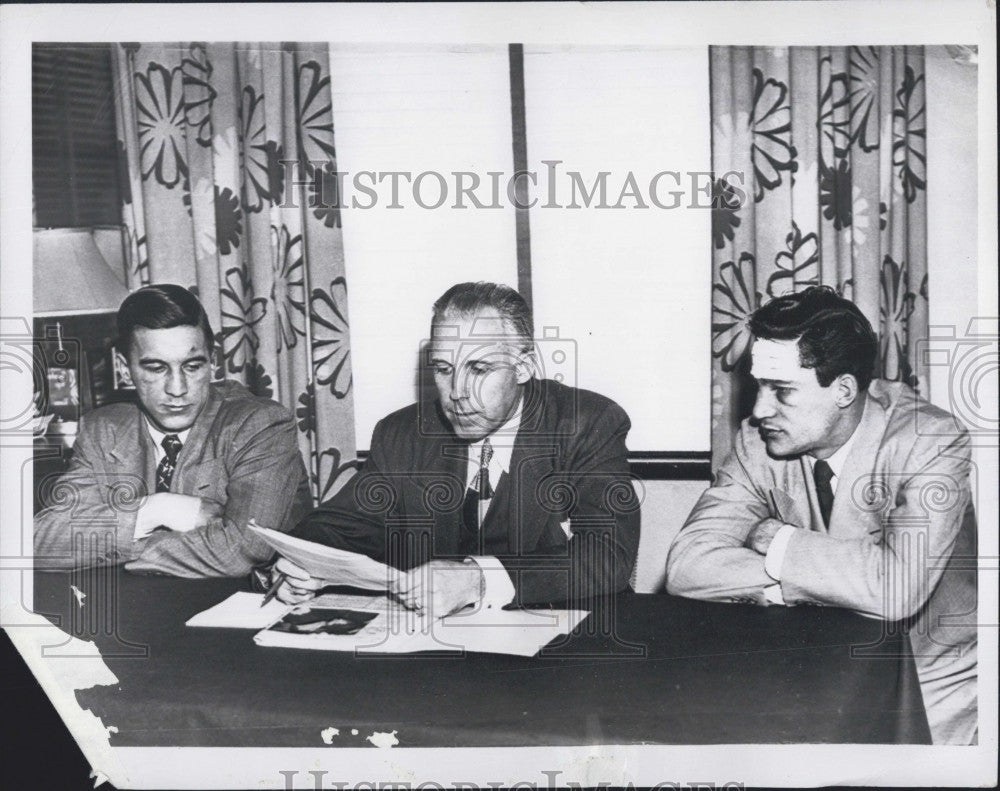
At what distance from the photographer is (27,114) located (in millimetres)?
2426

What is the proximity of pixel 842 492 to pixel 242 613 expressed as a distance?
139cm

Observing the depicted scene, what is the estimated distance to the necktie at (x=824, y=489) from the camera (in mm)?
2406

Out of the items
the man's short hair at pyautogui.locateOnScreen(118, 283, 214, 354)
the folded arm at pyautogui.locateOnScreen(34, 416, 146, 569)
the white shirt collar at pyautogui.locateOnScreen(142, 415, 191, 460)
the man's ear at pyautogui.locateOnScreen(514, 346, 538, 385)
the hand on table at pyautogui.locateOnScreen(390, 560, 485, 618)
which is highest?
the man's short hair at pyautogui.locateOnScreen(118, 283, 214, 354)

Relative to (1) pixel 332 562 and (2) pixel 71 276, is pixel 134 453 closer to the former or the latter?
(2) pixel 71 276

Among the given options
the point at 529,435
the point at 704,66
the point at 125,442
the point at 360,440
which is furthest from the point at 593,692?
the point at 704,66

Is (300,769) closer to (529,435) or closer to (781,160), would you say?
(529,435)

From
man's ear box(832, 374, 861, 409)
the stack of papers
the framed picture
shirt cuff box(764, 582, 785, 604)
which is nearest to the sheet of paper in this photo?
the stack of papers

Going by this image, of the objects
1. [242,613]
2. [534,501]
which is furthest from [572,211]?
[242,613]

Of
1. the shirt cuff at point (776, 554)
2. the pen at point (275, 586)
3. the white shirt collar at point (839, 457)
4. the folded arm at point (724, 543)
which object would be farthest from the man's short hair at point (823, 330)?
the pen at point (275, 586)

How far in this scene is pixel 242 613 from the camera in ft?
7.95

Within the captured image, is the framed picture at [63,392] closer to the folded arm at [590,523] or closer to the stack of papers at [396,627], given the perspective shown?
the stack of papers at [396,627]

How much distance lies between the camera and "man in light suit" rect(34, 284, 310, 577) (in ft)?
8.07

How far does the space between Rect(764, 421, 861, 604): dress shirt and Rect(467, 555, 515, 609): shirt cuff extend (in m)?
0.58

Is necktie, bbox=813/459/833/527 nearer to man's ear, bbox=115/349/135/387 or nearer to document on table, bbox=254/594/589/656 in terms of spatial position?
document on table, bbox=254/594/589/656
